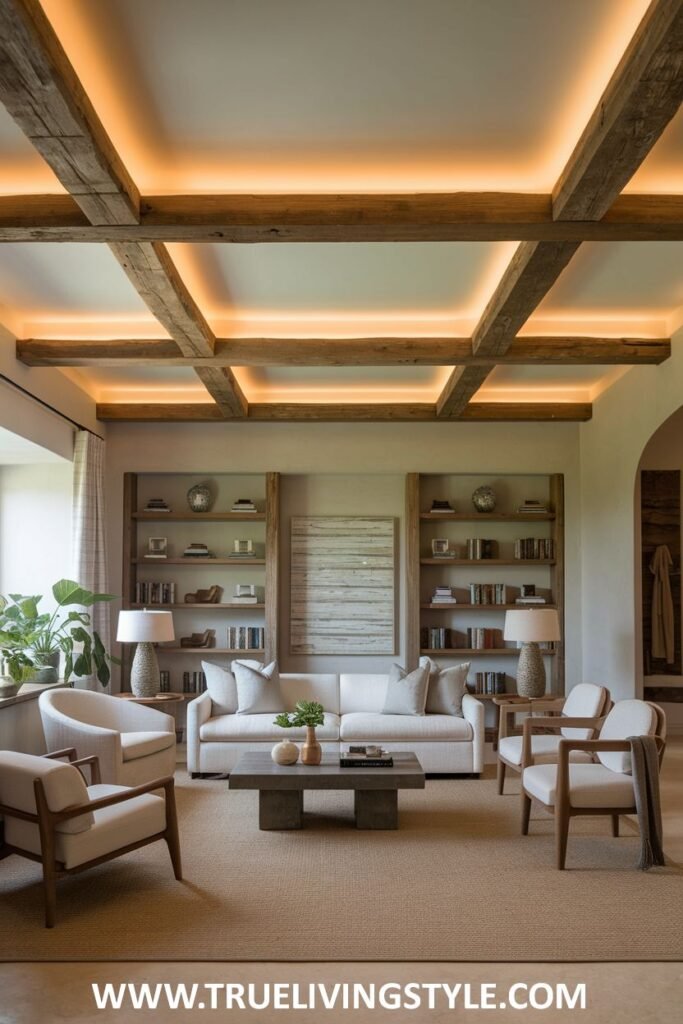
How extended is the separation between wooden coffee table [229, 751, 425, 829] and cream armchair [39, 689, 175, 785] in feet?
2.52

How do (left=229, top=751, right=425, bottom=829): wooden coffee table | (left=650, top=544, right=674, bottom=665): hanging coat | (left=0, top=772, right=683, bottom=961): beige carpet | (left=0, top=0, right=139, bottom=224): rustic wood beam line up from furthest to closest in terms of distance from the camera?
(left=650, top=544, right=674, bottom=665): hanging coat < (left=229, top=751, right=425, bottom=829): wooden coffee table < (left=0, top=772, right=683, bottom=961): beige carpet < (left=0, top=0, right=139, bottom=224): rustic wood beam

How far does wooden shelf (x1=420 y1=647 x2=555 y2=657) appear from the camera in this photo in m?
8.76

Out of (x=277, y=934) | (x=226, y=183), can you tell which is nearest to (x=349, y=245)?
(x=226, y=183)

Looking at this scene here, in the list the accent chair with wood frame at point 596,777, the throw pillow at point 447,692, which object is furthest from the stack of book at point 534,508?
the accent chair with wood frame at point 596,777

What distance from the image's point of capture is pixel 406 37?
3.25 metres

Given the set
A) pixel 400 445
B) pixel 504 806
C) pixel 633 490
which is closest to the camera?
pixel 504 806

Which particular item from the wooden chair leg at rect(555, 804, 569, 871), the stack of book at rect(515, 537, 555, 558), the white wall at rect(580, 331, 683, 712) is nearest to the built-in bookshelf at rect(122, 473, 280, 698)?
the stack of book at rect(515, 537, 555, 558)

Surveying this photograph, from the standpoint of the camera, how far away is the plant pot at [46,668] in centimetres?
723

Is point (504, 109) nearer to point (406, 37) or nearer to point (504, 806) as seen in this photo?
point (406, 37)

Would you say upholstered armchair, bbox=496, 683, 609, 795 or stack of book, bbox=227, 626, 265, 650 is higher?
stack of book, bbox=227, 626, 265, 650

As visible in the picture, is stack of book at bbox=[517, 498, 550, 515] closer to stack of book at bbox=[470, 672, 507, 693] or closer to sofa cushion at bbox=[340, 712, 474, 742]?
stack of book at bbox=[470, 672, 507, 693]

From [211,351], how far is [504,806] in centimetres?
361

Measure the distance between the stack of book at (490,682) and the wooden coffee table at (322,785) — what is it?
324 cm

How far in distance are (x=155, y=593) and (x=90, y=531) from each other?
109cm
